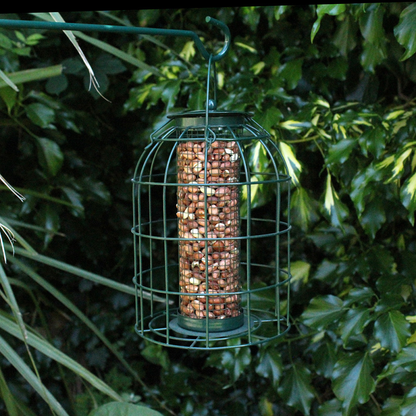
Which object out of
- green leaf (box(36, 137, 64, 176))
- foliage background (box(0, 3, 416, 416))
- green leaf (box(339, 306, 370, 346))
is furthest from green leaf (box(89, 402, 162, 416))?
green leaf (box(36, 137, 64, 176))

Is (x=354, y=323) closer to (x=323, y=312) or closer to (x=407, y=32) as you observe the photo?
(x=323, y=312)

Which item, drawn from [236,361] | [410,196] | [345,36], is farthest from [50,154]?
[410,196]

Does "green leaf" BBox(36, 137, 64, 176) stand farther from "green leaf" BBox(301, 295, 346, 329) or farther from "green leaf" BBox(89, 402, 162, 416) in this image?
"green leaf" BBox(301, 295, 346, 329)

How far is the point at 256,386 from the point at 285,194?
2.93ft

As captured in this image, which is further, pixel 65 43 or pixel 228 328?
pixel 65 43

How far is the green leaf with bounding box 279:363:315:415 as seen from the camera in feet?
5.40

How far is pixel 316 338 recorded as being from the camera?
1778mm

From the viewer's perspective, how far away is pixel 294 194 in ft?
5.32

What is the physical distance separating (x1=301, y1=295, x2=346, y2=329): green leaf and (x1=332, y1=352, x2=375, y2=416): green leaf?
11 cm

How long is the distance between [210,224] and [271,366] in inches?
27.9

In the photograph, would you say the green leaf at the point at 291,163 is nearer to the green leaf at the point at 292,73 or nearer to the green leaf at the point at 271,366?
the green leaf at the point at 292,73

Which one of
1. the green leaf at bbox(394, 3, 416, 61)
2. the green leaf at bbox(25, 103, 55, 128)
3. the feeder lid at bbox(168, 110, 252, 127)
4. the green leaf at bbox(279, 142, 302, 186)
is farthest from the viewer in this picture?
the green leaf at bbox(25, 103, 55, 128)

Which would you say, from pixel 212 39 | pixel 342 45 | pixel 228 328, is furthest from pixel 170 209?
pixel 228 328

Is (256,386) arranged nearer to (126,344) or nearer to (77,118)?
(126,344)
